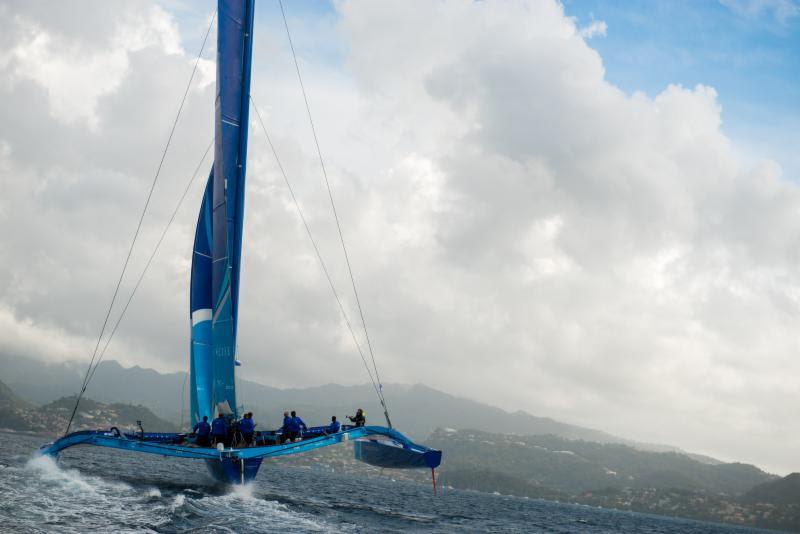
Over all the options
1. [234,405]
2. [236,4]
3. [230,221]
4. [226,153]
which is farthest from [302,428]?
[236,4]

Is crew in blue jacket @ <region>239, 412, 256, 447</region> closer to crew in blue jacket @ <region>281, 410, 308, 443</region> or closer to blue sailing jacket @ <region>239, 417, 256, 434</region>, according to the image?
blue sailing jacket @ <region>239, 417, 256, 434</region>

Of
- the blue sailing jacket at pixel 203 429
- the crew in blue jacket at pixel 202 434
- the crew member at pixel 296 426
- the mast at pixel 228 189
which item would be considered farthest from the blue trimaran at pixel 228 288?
the blue sailing jacket at pixel 203 429

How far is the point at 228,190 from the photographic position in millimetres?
29500

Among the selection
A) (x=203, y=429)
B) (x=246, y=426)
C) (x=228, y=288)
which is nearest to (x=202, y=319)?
(x=228, y=288)

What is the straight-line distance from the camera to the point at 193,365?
32156mm

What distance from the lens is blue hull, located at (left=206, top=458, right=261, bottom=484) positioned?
26203 millimetres

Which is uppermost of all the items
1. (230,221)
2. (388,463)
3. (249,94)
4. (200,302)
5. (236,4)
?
(236,4)

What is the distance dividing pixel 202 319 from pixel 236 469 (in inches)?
363

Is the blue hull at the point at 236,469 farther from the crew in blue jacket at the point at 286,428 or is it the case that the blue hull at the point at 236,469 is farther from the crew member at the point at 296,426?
the crew member at the point at 296,426

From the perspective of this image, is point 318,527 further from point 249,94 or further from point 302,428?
point 249,94

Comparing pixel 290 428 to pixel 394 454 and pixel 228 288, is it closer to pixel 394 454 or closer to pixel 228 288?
pixel 394 454

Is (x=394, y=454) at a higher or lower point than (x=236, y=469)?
higher

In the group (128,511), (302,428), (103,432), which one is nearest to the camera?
(128,511)

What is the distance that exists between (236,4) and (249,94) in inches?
175
